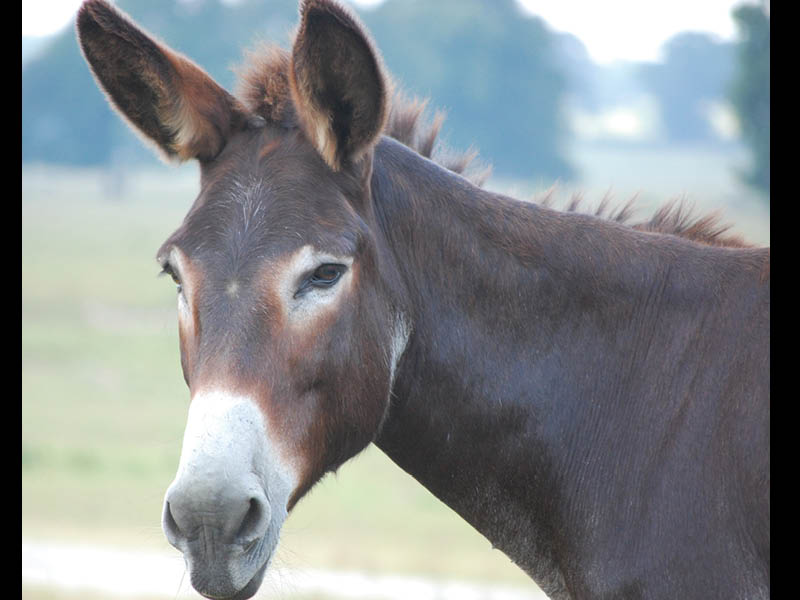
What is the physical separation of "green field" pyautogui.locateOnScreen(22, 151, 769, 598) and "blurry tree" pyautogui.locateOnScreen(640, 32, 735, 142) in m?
49.9

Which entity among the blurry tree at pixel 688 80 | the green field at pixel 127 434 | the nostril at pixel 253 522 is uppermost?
the blurry tree at pixel 688 80

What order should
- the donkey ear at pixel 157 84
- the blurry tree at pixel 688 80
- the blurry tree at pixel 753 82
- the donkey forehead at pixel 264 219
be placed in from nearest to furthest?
the donkey forehead at pixel 264 219 < the donkey ear at pixel 157 84 < the blurry tree at pixel 753 82 < the blurry tree at pixel 688 80

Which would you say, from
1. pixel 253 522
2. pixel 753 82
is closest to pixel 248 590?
pixel 253 522

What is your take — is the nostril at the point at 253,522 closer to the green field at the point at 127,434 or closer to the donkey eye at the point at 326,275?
the green field at the point at 127,434

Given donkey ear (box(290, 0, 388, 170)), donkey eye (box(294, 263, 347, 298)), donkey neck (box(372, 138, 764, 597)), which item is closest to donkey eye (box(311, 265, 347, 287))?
donkey eye (box(294, 263, 347, 298))

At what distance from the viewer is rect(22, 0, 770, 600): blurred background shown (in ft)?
42.6

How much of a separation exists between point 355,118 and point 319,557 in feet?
36.4

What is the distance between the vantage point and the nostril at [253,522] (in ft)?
9.37

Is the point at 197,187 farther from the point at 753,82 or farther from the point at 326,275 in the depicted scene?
the point at 753,82

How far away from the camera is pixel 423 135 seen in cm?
406

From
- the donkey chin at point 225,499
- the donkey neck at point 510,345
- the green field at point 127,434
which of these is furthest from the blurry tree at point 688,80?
the donkey chin at point 225,499

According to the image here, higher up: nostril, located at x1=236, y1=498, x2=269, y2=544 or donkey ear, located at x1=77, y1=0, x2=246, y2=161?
donkey ear, located at x1=77, y1=0, x2=246, y2=161

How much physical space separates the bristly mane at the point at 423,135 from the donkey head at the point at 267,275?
0.6 inches

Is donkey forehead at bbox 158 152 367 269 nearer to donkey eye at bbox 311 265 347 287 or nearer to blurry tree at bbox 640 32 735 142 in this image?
donkey eye at bbox 311 265 347 287
